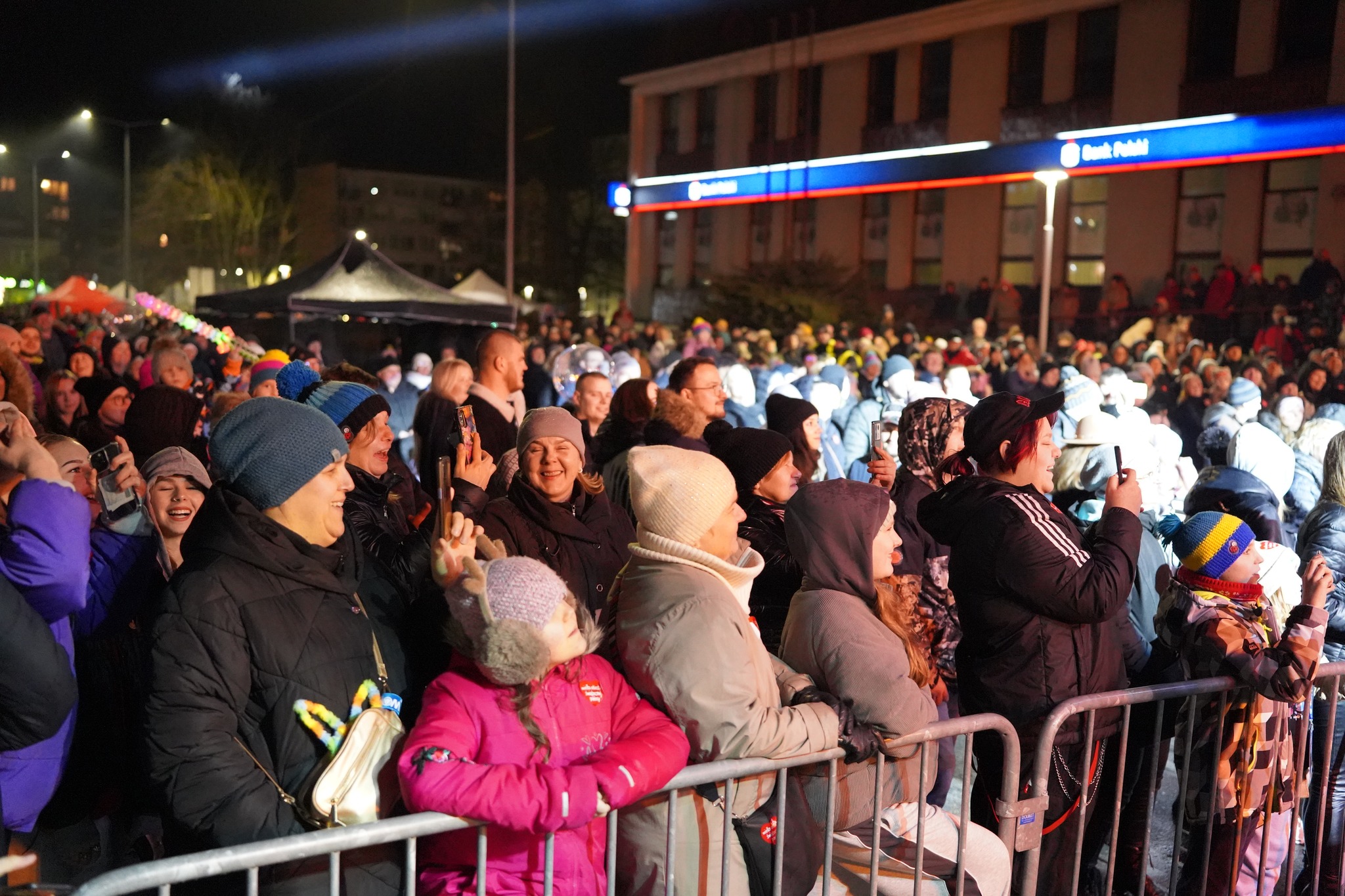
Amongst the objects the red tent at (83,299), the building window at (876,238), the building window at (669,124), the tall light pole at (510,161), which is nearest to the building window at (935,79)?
the building window at (876,238)

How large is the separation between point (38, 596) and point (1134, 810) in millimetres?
3711

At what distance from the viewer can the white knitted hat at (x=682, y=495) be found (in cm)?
309

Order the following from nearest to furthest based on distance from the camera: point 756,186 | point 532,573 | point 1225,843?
point 532,573, point 1225,843, point 756,186

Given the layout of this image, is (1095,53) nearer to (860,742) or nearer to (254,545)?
(860,742)

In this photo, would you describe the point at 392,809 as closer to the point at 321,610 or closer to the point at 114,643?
the point at 321,610

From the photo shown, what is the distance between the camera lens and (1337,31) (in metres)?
23.2

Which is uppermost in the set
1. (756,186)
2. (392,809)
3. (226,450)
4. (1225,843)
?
(756,186)

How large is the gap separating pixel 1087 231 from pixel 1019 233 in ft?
6.96

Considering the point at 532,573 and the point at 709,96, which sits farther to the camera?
the point at 709,96

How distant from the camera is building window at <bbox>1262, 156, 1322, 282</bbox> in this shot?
24141 millimetres

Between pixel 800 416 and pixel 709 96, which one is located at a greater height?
pixel 709 96

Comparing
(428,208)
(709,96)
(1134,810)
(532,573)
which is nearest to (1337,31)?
(709,96)

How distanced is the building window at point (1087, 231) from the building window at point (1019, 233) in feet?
3.24

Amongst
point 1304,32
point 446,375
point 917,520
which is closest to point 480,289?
point 1304,32
